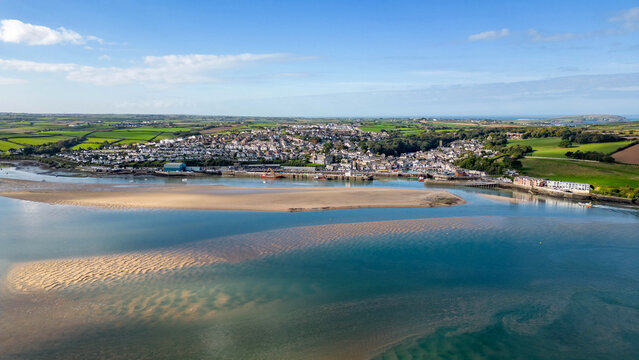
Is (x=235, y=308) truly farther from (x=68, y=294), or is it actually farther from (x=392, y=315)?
(x=68, y=294)

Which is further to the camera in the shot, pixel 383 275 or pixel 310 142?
pixel 310 142

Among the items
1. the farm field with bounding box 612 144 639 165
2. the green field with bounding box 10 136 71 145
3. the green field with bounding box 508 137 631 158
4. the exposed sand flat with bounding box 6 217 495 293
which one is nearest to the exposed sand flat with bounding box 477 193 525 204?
the exposed sand flat with bounding box 6 217 495 293

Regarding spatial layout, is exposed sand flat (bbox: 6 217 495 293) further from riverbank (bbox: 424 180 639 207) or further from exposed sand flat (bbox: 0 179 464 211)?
riverbank (bbox: 424 180 639 207)

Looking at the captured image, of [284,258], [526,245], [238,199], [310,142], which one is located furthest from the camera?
[310,142]

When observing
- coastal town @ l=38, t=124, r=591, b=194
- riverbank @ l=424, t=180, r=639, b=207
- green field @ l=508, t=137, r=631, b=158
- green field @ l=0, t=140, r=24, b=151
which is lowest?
riverbank @ l=424, t=180, r=639, b=207

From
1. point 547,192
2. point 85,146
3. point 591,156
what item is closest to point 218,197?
point 547,192

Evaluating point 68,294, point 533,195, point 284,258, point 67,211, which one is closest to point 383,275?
point 284,258
